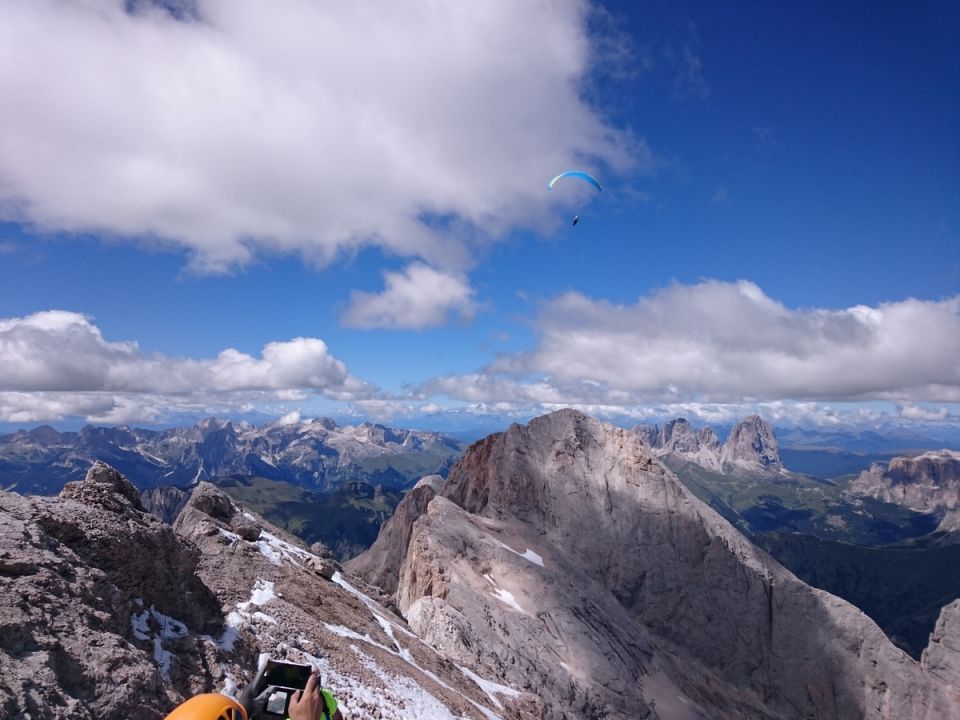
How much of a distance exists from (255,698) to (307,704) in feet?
3.02

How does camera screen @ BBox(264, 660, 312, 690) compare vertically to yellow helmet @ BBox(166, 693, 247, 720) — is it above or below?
below

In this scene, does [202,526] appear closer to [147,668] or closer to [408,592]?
[147,668]

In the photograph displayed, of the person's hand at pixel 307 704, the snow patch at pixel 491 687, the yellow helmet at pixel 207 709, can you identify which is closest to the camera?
the yellow helmet at pixel 207 709

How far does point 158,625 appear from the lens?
17.2 metres

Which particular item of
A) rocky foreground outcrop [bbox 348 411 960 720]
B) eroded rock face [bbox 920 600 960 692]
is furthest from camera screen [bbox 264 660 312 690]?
eroded rock face [bbox 920 600 960 692]

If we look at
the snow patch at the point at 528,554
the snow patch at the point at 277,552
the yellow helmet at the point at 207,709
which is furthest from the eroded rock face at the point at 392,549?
the yellow helmet at the point at 207,709

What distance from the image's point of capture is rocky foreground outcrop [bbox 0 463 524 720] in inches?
457

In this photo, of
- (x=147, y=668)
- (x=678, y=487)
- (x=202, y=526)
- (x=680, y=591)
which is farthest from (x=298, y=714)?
(x=678, y=487)

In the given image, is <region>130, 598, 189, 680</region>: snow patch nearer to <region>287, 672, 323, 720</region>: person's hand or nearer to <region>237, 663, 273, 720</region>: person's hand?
<region>237, 663, 273, 720</region>: person's hand

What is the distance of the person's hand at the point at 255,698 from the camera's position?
755 cm

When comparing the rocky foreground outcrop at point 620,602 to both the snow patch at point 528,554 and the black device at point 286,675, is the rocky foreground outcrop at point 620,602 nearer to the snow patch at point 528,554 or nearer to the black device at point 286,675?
the snow patch at point 528,554

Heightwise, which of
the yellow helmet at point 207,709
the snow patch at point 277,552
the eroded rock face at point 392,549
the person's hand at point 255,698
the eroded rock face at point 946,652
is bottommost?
the eroded rock face at point 946,652

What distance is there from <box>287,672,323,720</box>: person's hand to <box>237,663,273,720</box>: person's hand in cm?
44

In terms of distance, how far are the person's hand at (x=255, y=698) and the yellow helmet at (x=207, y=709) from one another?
147 centimetres
